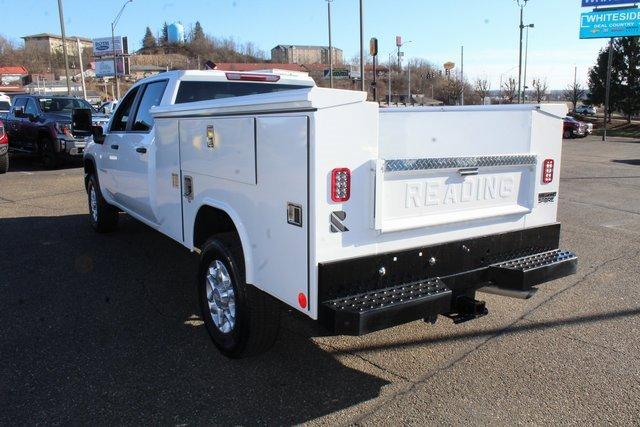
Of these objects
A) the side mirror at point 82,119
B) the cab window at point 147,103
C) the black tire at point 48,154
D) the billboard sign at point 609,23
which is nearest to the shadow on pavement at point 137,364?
the cab window at point 147,103

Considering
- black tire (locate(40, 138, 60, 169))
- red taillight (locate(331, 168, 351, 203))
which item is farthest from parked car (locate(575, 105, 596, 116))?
red taillight (locate(331, 168, 351, 203))

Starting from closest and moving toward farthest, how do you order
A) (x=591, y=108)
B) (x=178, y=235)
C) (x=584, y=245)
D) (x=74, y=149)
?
(x=178, y=235), (x=584, y=245), (x=74, y=149), (x=591, y=108)

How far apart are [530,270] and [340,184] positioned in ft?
5.06

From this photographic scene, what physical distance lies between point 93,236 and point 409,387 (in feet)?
18.0

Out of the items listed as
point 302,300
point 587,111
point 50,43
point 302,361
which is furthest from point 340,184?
point 50,43

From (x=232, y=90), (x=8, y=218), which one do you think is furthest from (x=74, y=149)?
(x=232, y=90)

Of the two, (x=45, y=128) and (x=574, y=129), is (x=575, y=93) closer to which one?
(x=574, y=129)

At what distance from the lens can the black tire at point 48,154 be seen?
1525 centimetres

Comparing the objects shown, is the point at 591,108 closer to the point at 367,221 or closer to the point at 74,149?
the point at 74,149

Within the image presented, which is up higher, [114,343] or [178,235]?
[178,235]

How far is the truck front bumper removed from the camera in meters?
2.92

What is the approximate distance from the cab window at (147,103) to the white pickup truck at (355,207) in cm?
99

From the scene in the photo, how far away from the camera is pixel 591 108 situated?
6194 cm

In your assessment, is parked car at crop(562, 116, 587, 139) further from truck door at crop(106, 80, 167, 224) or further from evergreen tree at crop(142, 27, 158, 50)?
evergreen tree at crop(142, 27, 158, 50)
